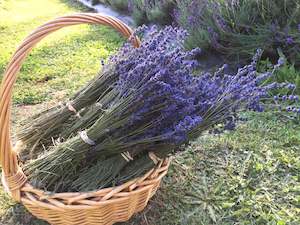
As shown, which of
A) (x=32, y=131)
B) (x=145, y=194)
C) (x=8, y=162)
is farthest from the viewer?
(x=32, y=131)

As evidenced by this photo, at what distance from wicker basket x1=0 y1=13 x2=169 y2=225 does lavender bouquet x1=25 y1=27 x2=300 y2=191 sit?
0.18 ft

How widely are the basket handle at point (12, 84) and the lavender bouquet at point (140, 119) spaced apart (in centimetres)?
9

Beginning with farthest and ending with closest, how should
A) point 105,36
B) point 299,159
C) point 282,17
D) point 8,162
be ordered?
point 105,36 < point 282,17 < point 299,159 < point 8,162

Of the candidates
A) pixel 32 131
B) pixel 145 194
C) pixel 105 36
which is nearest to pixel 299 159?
pixel 145 194

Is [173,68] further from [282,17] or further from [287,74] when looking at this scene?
[282,17]

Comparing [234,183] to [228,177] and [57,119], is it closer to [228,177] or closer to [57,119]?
Result: [228,177]

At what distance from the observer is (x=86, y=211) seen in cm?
153

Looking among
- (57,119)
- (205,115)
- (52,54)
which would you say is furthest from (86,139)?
(52,54)

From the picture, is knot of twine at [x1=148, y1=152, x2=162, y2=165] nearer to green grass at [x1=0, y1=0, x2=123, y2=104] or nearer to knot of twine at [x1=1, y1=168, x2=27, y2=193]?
knot of twine at [x1=1, y1=168, x2=27, y2=193]

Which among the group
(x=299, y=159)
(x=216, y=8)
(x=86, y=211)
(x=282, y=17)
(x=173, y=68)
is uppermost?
(x=173, y=68)

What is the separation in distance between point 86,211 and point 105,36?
2.53 meters

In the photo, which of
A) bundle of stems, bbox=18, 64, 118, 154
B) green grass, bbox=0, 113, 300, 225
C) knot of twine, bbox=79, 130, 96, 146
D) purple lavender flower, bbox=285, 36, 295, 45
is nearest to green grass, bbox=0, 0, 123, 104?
bundle of stems, bbox=18, 64, 118, 154

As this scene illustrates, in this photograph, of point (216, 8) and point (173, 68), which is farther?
point (216, 8)

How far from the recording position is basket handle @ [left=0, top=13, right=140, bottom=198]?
56.0 inches
